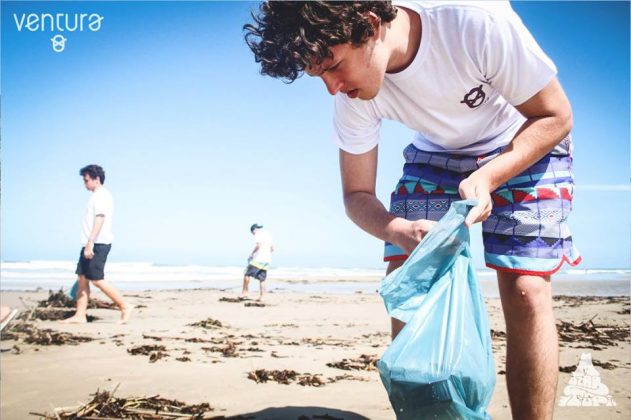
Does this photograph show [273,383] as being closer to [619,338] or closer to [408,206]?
[408,206]

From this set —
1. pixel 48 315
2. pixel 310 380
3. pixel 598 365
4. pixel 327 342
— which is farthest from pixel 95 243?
pixel 598 365

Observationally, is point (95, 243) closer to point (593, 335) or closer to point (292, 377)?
point (292, 377)

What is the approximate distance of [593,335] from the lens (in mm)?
5176

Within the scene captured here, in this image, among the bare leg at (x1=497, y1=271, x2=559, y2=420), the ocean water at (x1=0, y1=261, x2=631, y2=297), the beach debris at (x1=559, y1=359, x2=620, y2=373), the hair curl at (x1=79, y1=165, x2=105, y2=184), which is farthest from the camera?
the ocean water at (x1=0, y1=261, x2=631, y2=297)

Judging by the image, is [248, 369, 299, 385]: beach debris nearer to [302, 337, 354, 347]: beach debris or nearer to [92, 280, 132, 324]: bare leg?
[302, 337, 354, 347]: beach debris

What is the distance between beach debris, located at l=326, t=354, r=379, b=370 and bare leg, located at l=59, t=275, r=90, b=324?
4.24m

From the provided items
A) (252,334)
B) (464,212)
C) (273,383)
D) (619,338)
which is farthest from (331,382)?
(619,338)

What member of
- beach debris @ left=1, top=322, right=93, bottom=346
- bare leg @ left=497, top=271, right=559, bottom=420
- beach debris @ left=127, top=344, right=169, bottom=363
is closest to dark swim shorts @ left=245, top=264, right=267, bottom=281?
beach debris @ left=1, top=322, right=93, bottom=346

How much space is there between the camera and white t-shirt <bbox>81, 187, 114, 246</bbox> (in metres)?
6.70

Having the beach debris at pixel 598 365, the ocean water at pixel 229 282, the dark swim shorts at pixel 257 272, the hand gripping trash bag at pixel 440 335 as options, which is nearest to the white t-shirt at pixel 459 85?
the hand gripping trash bag at pixel 440 335

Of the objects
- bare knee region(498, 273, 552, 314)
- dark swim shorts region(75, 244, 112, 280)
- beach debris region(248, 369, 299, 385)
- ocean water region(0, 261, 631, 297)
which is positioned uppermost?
bare knee region(498, 273, 552, 314)

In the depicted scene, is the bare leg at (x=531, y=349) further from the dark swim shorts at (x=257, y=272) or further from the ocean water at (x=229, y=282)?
the ocean water at (x=229, y=282)

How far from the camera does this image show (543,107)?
1812 millimetres

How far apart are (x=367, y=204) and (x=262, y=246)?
30.5 ft
